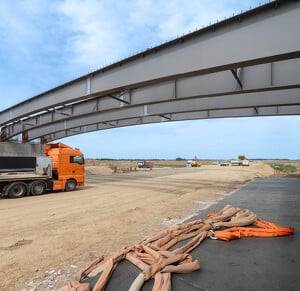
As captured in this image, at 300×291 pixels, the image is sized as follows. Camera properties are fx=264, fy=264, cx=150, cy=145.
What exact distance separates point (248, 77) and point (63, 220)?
29.0 ft

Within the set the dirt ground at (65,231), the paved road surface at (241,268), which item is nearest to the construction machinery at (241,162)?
the dirt ground at (65,231)

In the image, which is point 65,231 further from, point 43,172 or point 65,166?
point 65,166

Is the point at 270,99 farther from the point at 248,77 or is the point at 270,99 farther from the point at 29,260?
the point at 29,260

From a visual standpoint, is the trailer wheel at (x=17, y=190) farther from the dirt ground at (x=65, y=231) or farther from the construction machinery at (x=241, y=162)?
the construction machinery at (x=241, y=162)

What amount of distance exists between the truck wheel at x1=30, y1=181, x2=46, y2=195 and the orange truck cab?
0.62 metres

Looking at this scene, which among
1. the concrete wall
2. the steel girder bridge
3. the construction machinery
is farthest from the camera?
the construction machinery

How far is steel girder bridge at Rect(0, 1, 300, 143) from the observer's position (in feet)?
25.3

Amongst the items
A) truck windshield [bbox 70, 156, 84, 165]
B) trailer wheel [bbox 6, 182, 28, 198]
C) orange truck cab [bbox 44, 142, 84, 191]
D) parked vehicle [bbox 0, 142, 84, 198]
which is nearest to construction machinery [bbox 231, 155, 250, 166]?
truck windshield [bbox 70, 156, 84, 165]

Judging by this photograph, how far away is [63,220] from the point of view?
8.05 m

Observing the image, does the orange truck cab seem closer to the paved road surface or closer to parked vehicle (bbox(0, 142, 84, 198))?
parked vehicle (bbox(0, 142, 84, 198))

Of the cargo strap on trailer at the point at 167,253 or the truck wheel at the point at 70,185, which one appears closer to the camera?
the cargo strap on trailer at the point at 167,253

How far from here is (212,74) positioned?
1171cm

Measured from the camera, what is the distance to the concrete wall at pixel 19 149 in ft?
85.8

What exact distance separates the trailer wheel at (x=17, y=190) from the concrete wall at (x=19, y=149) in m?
14.4
